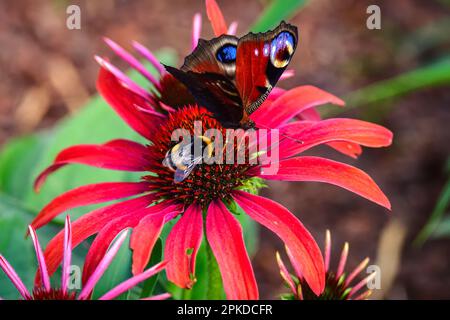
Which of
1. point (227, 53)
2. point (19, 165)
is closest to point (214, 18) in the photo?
point (227, 53)

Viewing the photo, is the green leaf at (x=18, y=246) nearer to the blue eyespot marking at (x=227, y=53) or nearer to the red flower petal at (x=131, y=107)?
the red flower petal at (x=131, y=107)

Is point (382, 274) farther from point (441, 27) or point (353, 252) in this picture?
point (441, 27)

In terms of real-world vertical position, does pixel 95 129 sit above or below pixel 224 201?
above

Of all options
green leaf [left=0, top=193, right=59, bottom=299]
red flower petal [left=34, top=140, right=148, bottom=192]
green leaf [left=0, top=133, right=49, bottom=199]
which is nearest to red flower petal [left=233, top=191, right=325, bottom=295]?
red flower petal [left=34, top=140, right=148, bottom=192]

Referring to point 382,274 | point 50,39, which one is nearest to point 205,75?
point 382,274

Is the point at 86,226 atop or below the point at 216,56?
below

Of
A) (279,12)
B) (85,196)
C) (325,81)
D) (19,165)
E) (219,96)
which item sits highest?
(325,81)

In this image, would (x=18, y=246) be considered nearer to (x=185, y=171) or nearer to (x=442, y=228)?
(x=185, y=171)
